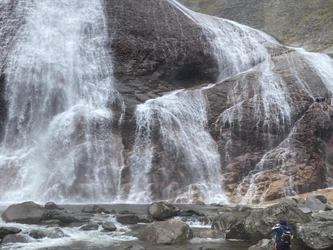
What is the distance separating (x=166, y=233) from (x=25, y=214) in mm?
6072

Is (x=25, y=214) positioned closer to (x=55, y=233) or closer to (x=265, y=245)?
(x=55, y=233)

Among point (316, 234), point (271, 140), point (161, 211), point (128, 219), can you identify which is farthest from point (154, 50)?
Answer: point (316, 234)

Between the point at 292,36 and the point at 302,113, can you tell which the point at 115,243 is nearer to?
the point at 302,113

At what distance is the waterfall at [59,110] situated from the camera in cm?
2394

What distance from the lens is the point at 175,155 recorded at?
85.4 feet

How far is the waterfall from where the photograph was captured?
78.5 ft

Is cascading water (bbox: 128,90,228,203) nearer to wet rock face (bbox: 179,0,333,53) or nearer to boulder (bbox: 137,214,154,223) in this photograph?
boulder (bbox: 137,214,154,223)

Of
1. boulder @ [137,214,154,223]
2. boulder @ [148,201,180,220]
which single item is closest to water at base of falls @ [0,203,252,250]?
boulder @ [137,214,154,223]

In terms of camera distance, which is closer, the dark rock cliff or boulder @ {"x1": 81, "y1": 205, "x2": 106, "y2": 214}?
boulder @ {"x1": 81, "y1": 205, "x2": 106, "y2": 214}

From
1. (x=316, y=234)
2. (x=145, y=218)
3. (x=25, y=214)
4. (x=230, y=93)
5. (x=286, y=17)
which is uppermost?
(x=286, y=17)

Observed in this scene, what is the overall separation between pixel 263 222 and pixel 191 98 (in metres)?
18.0

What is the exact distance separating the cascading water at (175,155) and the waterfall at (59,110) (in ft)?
5.95

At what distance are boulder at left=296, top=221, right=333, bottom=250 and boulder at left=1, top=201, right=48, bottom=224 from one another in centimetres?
1012

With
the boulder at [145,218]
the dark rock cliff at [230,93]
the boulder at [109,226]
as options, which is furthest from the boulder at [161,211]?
the dark rock cliff at [230,93]
